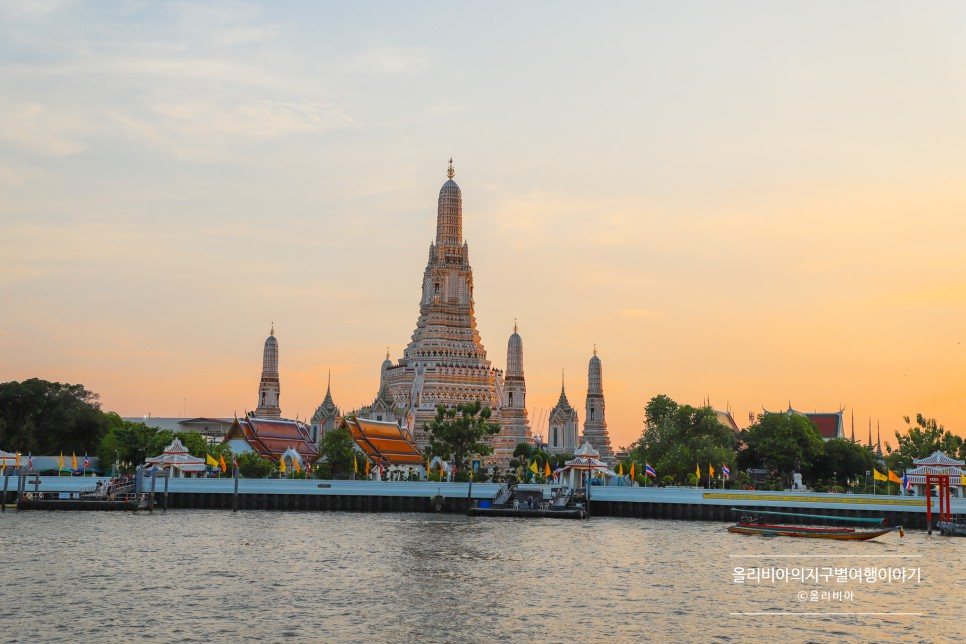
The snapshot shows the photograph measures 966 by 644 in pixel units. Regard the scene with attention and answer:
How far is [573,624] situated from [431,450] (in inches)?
2407

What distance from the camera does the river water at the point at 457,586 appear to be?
3556cm

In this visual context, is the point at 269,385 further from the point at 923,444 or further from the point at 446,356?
the point at 923,444

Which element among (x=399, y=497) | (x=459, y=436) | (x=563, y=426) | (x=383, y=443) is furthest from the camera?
(x=563, y=426)

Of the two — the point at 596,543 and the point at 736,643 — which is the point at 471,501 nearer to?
the point at 596,543

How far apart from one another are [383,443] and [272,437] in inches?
424

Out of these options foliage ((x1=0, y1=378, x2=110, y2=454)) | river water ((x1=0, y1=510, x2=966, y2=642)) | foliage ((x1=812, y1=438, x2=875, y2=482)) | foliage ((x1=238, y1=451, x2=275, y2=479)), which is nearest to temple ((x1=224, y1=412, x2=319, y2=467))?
foliage ((x1=238, y1=451, x2=275, y2=479))

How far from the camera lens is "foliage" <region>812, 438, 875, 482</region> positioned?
351 ft

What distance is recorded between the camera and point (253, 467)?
95875mm

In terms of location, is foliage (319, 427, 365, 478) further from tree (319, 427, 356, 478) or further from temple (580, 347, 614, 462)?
temple (580, 347, 614, 462)

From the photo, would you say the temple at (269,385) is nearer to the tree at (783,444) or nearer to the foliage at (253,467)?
the foliage at (253,467)

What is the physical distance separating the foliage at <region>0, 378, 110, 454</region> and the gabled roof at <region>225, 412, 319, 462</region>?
1893 cm

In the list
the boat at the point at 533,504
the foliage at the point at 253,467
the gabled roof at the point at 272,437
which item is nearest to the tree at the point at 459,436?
the boat at the point at 533,504

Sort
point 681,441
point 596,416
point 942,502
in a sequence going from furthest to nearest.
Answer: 1. point 596,416
2. point 681,441
3. point 942,502

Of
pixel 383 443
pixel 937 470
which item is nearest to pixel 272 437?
pixel 383 443
